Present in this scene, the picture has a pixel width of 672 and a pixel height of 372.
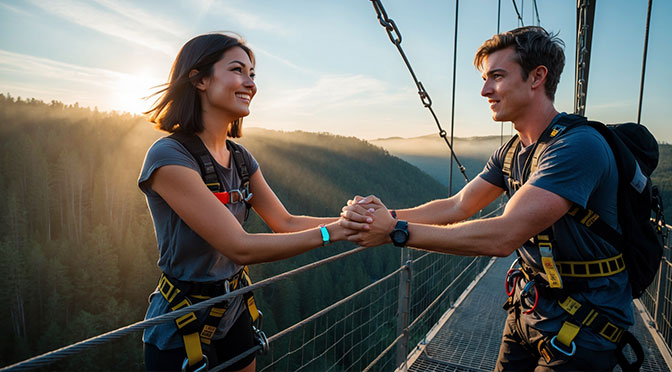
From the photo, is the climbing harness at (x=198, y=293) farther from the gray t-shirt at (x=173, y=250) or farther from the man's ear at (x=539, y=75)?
the man's ear at (x=539, y=75)

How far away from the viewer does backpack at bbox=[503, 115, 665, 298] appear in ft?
4.48

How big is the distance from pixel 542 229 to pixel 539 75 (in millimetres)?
633

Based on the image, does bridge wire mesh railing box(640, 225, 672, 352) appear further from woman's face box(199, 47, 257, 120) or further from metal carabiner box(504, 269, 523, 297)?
woman's face box(199, 47, 257, 120)

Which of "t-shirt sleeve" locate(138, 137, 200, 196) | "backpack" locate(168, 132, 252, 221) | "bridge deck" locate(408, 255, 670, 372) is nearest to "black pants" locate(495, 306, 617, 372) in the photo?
"backpack" locate(168, 132, 252, 221)

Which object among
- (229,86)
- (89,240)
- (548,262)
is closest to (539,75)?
(548,262)

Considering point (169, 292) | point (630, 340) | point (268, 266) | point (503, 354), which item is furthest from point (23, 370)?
point (268, 266)

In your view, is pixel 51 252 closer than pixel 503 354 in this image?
No

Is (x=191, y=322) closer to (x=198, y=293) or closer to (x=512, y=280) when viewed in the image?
(x=198, y=293)

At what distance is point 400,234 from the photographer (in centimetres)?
164

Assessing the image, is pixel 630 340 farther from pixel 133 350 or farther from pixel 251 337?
pixel 133 350

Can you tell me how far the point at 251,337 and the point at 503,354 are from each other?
3.23ft

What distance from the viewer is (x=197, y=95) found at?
1555 mm

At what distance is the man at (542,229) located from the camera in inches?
53.2

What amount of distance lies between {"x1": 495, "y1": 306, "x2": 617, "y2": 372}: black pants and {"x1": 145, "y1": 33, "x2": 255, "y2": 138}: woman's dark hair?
1.39 meters
